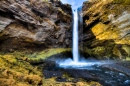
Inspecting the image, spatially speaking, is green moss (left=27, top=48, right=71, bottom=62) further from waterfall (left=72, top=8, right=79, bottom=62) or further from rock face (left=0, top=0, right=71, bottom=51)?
waterfall (left=72, top=8, right=79, bottom=62)

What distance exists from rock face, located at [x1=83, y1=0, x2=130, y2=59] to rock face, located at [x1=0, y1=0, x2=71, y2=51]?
3.93m

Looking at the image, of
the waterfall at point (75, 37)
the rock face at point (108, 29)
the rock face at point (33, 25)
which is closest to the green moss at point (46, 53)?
the rock face at point (33, 25)

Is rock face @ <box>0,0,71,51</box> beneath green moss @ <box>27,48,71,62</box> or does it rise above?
above

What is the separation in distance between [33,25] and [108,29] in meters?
11.8

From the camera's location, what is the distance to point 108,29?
1177 inches

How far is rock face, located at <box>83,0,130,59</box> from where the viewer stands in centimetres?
2828

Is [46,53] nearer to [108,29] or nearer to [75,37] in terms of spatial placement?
[75,37]

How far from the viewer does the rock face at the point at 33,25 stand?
24344 mm

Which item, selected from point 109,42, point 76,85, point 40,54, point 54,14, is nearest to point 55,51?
point 40,54

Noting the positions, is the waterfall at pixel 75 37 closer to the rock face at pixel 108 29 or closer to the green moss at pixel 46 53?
the rock face at pixel 108 29

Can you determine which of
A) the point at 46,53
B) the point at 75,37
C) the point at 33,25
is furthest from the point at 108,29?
the point at 33,25

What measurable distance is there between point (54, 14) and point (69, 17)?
3.75 meters

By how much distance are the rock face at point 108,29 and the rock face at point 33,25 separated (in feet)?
12.9

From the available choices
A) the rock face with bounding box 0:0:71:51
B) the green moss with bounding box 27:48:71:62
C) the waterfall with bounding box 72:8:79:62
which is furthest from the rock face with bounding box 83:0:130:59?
the green moss with bounding box 27:48:71:62
